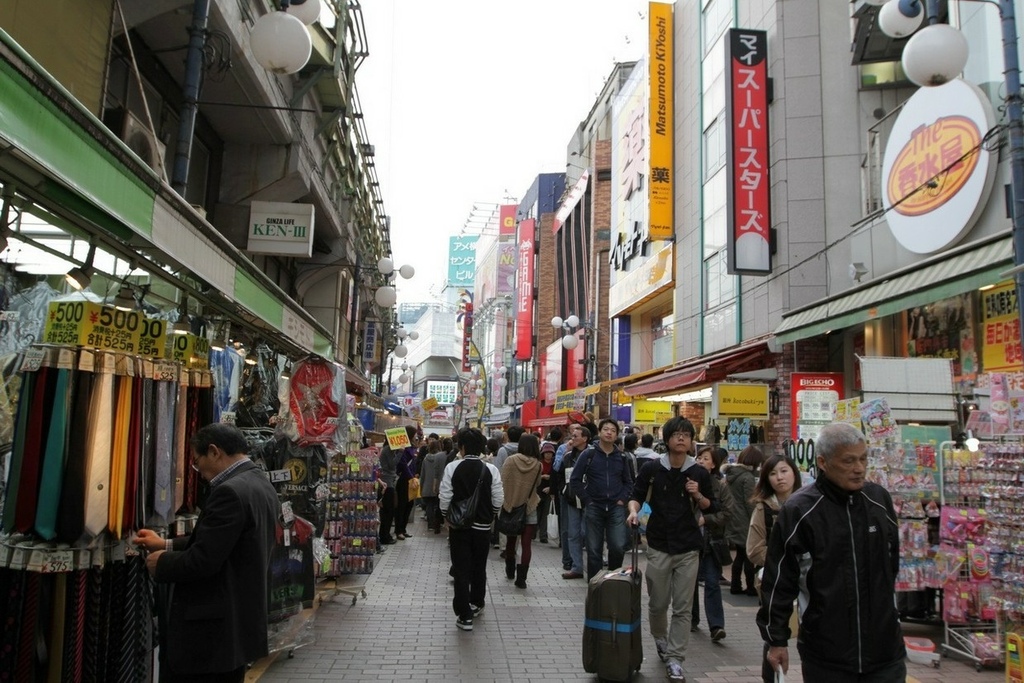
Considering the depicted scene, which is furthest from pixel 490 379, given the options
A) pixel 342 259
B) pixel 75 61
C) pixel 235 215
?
pixel 75 61

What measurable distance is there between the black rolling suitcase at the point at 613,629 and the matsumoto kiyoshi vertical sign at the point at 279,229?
27.6 feet

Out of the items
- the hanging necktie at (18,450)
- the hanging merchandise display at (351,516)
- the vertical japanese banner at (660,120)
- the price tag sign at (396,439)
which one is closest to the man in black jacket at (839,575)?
the hanging necktie at (18,450)

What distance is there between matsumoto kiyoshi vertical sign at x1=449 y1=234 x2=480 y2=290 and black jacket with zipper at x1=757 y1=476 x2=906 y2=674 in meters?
116

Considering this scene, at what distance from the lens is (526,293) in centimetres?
5175

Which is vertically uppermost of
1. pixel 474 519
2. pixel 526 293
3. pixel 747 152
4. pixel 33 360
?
pixel 526 293

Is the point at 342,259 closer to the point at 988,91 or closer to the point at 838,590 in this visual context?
the point at 988,91

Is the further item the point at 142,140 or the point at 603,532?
the point at 603,532

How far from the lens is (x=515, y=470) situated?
9.59m

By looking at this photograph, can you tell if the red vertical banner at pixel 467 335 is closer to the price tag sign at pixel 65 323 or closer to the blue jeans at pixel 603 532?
the blue jeans at pixel 603 532

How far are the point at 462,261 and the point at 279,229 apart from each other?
111822 millimetres

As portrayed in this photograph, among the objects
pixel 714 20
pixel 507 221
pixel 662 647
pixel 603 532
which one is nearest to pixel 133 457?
pixel 662 647

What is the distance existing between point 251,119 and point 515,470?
6.49 metres

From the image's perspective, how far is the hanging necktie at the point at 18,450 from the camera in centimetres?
378

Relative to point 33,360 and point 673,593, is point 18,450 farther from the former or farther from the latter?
point 673,593
